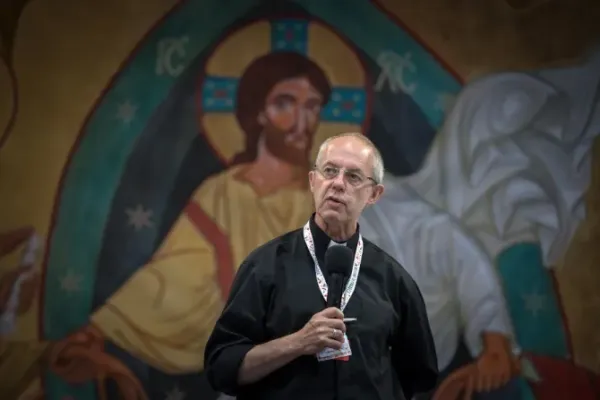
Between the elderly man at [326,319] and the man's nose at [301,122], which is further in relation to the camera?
the man's nose at [301,122]

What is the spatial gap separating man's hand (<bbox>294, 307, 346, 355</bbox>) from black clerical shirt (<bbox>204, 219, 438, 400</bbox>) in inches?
4.4

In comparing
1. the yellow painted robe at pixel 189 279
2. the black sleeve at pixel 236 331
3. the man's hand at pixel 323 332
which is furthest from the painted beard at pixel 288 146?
the man's hand at pixel 323 332

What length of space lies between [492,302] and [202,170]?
57.3 inches

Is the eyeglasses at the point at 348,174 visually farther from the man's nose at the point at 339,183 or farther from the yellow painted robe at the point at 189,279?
the yellow painted robe at the point at 189,279

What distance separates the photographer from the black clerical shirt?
181 cm

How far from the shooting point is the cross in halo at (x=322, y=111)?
125 inches

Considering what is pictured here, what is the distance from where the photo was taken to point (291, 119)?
3.19 m

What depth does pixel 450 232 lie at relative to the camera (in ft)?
10.6

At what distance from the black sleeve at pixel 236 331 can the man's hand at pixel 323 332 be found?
0.16 metres

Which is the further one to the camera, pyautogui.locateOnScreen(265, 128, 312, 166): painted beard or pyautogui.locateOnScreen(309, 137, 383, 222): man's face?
pyautogui.locateOnScreen(265, 128, 312, 166): painted beard

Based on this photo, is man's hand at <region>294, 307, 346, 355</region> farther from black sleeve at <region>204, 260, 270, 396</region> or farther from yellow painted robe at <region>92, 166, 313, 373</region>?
yellow painted robe at <region>92, 166, 313, 373</region>

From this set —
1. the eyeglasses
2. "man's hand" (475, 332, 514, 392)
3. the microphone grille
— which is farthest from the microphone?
"man's hand" (475, 332, 514, 392)

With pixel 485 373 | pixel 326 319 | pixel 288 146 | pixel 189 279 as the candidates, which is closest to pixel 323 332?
pixel 326 319


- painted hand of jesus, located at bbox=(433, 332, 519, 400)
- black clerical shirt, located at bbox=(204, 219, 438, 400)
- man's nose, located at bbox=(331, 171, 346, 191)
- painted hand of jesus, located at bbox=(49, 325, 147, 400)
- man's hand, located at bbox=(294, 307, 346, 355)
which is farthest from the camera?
painted hand of jesus, located at bbox=(433, 332, 519, 400)
